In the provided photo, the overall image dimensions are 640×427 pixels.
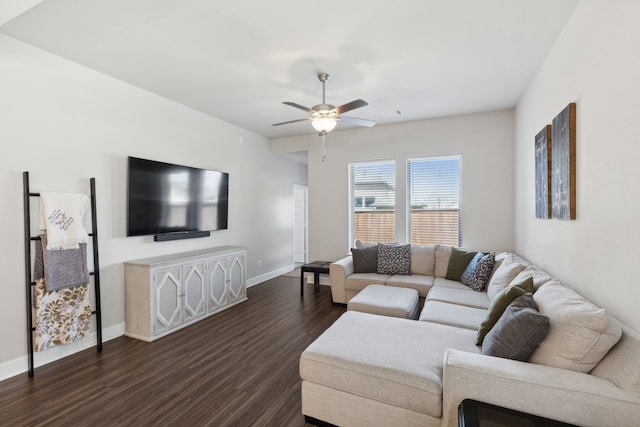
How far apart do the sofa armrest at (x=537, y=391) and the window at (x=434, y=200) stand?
350 centimetres

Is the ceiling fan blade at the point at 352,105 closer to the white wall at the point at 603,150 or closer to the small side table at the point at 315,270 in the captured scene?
the white wall at the point at 603,150

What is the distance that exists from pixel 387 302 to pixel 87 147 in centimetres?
357

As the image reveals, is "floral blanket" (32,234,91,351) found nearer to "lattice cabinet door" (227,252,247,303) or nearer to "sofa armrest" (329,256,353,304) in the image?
"lattice cabinet door" (227,252,247,303)

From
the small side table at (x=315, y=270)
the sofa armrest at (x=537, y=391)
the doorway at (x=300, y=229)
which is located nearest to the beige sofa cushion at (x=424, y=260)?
the small side table at (x=315, y=270)

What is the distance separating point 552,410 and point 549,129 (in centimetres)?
234

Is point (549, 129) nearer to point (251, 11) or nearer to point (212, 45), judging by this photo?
point (251, 11)

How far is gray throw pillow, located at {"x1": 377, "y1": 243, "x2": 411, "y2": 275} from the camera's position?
4.46 metres

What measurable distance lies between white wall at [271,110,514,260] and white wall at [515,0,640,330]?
190 centimetres

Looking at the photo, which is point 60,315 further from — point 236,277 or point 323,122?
point 323,122

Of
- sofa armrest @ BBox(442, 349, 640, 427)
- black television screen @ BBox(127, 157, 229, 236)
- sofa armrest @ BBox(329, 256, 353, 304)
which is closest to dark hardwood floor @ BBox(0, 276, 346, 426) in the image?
sofa armrest @ BBox(329, 256, 353, 304)

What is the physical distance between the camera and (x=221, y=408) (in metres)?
2.17

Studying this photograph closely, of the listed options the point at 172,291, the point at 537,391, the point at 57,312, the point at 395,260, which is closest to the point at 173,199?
the point at 172,291

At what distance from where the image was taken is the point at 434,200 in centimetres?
501

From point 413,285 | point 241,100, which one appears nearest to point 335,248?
point 413,285
